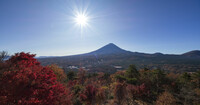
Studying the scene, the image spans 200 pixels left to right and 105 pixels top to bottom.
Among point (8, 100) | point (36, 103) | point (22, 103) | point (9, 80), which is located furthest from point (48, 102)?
point (9, 80)

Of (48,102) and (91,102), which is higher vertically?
(48,102)

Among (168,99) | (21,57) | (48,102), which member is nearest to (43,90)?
(48,102)

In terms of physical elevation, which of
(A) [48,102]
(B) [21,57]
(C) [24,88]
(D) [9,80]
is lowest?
(A) [48,102]

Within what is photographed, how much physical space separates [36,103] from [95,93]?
22.5 ft

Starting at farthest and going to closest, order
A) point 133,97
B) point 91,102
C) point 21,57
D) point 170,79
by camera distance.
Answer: point 170,79 < point 133,97 < point 21,57 < point 91,102

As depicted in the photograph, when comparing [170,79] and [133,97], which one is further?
[170,79]

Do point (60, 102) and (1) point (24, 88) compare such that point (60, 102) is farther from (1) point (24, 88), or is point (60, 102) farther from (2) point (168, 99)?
(2) point (168, 99)

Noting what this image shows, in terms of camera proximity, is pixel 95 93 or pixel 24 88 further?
pixel 95 93

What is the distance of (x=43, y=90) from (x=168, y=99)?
10.6m

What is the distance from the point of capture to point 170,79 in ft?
67.8

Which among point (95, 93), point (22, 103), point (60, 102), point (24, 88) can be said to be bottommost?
point (95, 93)

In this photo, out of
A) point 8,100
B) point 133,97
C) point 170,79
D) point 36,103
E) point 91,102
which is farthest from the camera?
point 170,79

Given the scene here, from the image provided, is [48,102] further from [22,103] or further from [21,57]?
[21,57]

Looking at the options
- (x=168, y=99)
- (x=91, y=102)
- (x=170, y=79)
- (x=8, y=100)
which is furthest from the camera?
(x=170, y=79)
